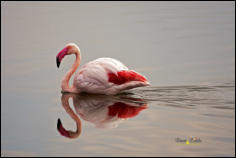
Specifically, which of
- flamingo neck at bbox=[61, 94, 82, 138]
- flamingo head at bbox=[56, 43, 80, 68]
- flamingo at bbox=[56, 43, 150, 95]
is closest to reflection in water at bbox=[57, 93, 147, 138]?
flamingo neck at bbox=[61, 94, 82, 138]

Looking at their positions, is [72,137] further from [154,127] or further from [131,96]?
[131,96]

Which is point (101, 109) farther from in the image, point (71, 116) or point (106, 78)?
point (106, 78)

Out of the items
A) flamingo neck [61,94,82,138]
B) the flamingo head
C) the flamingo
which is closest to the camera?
flamingo neck [61,94,82,138]

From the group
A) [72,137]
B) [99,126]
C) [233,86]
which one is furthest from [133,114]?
[233,86]

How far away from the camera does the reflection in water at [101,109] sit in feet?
22.4

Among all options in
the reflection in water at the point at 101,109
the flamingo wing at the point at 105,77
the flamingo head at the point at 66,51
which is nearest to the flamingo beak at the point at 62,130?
the reflection in water at the point at 101,109

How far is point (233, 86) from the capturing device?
881 cm

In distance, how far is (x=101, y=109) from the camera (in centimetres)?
762

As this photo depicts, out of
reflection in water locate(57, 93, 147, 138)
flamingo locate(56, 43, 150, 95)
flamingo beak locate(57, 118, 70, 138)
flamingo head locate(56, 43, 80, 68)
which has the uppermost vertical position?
flamingo head locate(56, 43, 80, 68)

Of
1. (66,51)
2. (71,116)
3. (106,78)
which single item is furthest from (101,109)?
(66,51)

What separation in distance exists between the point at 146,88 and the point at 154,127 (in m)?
2.55

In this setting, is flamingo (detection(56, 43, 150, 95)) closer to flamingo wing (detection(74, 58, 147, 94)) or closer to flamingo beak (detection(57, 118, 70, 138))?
flamingo wing (detection(74, 58, 147, 94))

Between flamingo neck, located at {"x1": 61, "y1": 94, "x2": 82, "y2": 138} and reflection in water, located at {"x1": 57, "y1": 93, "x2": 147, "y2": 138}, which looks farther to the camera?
reflection in water, located at {"x1": 57, "y1": 93, "x2": 147, "y2": 138}

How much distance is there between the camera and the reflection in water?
683cm
